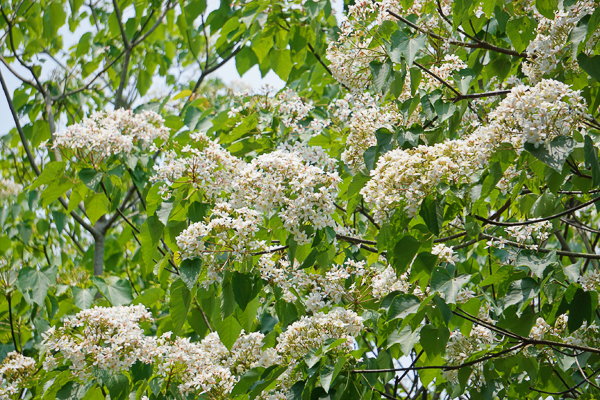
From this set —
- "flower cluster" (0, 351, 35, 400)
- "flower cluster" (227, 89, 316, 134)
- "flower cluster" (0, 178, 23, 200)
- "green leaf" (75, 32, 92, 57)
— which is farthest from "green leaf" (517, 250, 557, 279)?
"flower cluster" (0, 178, 23, 200)

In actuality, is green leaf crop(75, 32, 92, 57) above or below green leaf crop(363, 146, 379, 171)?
above

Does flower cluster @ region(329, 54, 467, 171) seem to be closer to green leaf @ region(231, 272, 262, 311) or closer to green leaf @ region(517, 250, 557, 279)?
green leaf @ region(517, 250, 557, 279)

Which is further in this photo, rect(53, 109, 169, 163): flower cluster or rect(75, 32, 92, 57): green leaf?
rect(75, 32, 92, 57): green leaf

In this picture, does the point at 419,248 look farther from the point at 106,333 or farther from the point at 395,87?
the point at 106,333

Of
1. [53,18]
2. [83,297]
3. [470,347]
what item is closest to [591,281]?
[470,347]

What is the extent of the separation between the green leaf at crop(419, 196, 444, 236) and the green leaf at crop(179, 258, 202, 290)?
2.91 ft

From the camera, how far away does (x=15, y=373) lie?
329 centimetres

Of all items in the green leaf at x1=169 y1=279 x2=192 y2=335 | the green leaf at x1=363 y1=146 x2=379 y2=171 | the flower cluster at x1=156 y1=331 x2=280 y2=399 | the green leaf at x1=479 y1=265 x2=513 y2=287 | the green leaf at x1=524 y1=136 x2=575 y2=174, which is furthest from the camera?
the flower cluster at x1=156 y1=331 x2=280 y2=399

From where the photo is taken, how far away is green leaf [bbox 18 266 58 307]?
347cm

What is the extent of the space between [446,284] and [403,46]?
103 centimetres

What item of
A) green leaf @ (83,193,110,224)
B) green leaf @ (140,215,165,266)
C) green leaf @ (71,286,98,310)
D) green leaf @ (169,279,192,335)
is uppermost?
green leaf @ (83,193,110,224)

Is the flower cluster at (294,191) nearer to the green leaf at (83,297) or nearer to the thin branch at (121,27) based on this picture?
the green leaf at (83,297)

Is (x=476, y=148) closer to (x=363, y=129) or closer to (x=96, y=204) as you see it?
(x=363, y=129)

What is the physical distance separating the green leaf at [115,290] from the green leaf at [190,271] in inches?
63.3
